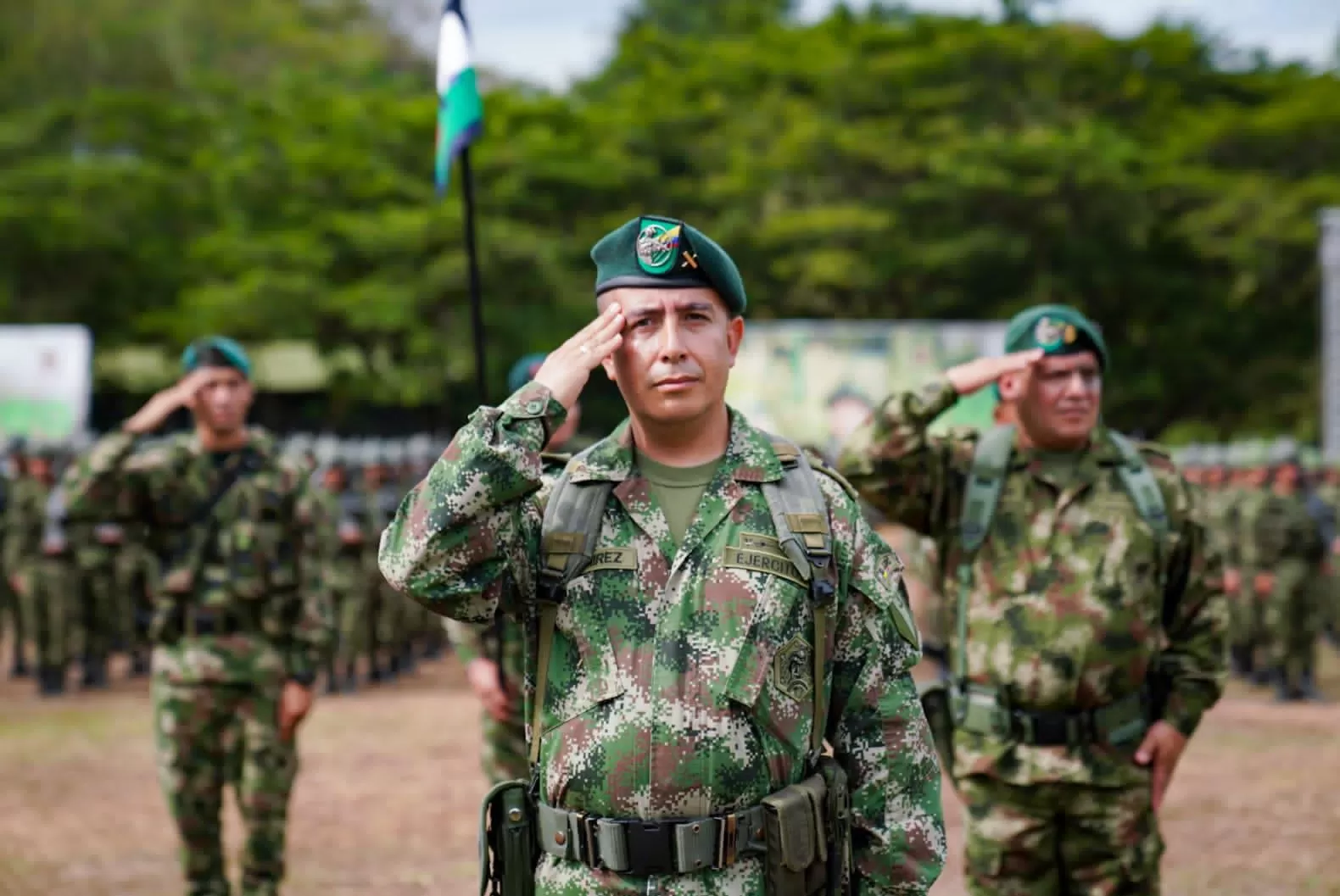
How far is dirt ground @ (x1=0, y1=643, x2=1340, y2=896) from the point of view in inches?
309

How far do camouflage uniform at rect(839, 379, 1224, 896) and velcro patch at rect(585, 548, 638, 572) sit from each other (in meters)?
2.00

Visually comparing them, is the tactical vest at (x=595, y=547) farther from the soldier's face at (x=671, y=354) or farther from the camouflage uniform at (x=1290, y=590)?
the camouflage uniform at (x=1290, y=590)

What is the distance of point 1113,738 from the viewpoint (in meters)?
4.84

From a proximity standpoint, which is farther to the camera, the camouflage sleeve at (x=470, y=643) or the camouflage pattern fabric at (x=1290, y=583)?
the camouflage pattern fabric at (x=1290, y=583)

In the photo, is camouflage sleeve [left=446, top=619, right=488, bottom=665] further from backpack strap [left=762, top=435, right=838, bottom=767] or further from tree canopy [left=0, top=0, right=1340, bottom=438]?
tree canopy [left=0, top=0, right=1340, bottom=438]

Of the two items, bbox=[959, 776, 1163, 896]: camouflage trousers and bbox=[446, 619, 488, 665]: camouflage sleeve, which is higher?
bbox=[446, 619, 488, 665]: camouflage sleeve

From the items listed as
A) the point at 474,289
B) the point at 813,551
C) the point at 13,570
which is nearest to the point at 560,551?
the point at 813,551

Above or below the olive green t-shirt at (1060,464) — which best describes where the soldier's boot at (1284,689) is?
below

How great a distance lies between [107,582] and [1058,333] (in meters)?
12.3

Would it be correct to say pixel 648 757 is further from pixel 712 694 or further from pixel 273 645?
pixel 273 645

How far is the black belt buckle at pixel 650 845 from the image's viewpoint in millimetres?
3016

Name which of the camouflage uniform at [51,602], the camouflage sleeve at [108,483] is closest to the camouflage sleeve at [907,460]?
the camouflage sleeve at [108,483]

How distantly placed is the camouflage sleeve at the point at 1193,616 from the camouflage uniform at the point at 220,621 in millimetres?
3227

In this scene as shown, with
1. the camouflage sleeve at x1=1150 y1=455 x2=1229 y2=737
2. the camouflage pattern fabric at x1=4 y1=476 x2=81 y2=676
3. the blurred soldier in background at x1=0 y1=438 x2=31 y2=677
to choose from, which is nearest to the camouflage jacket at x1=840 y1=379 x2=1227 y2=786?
the camouflage sleeve at x1=1150 y1=455 x2=1229 y2=737
